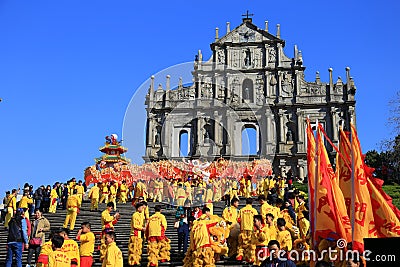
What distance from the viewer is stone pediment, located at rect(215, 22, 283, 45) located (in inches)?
1736

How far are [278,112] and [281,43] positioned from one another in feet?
23.2

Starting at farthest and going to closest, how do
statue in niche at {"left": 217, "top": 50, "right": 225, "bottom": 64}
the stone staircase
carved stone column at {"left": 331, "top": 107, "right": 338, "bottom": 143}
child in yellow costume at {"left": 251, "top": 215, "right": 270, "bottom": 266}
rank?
statue in niche at {"left": 217, "top": 50, "right": 225, "bottom": 64}
carved stone column at {"left": 331, "top": 107, "right": 338, "bottom": 143}
the stone staircase
child in yellow costume at {"left": 251, "top": 215, "right": 270, "bottom": 266}

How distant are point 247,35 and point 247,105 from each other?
7234 mm

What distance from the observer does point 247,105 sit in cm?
4300

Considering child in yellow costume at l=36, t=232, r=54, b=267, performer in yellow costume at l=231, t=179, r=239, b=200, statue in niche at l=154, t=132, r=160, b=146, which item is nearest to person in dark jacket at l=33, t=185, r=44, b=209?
performer in yellow costume at l=231, t=179, r=239, b=200

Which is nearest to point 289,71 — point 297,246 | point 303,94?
point 303,94

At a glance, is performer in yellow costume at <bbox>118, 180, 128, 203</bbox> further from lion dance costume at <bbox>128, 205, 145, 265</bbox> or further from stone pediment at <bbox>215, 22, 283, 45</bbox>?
stone pediment at <bbox>215, 22, 283, 45</bbox>

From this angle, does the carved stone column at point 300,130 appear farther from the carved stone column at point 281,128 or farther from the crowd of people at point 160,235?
the crowd of people at point 160,235

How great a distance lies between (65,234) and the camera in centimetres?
751

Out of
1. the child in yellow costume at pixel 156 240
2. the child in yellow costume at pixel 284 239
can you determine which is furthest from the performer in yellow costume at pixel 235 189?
Result: the child in yellow costume at pixel 284 239

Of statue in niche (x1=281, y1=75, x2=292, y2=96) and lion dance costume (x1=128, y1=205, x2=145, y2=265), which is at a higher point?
statue in niche (x1=281, y1=75, x2=292, y2=96)

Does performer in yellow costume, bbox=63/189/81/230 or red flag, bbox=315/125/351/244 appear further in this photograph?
performer in yellow costume, bbox=63/189/81/230

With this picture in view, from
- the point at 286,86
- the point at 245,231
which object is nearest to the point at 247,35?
the point at 286,86
